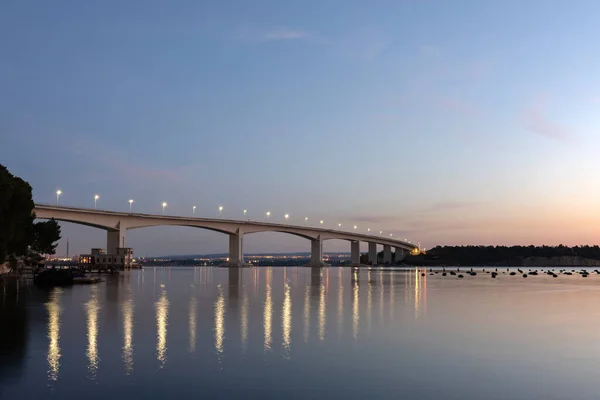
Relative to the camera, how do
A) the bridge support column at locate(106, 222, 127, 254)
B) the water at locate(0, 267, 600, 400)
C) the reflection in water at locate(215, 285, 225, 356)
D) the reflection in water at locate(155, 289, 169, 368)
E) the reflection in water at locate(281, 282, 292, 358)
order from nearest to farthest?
the water at locate(0, 267, 600, 400), the reflection in water at locate(155, 289, 169, 368), the reflection in water at locate(215, 285, 225, 356), the reflection in water at locate(281, 282, 292, 358), the bridge support column at locate(106, 222, 127, 254)

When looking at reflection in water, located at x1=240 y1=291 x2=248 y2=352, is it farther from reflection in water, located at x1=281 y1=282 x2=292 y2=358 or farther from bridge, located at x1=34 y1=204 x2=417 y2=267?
bridge, located at x1=34 y1=204 x2=417 y2=267

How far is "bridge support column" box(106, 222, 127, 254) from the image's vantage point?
14612 centimetres

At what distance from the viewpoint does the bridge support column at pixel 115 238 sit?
146125 millimetres

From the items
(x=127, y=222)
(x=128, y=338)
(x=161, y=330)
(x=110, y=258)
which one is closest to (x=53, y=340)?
(x=128, y=338)

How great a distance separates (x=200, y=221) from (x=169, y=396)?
16321 cm

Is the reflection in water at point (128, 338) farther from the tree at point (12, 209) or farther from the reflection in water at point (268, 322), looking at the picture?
the tree at point (12, 209)

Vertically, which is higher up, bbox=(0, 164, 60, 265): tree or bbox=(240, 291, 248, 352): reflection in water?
bbox=(0, 164, 60, 265): tree

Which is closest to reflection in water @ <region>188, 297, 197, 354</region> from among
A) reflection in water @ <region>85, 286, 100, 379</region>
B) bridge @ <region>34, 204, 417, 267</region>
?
reflection in water @ <region>85, 286, 100, 379</region>

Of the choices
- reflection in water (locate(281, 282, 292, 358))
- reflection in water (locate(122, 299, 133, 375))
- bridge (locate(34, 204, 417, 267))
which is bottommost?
reflection in water (locate(281, 282, 292, 358))

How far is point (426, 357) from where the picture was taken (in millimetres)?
20875

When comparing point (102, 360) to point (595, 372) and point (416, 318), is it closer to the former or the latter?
point (595, 372)

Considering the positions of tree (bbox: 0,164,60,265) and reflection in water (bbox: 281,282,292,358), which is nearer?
reflection in water (bbox: 281,282,292,358)

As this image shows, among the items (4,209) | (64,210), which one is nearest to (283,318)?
(4,209)

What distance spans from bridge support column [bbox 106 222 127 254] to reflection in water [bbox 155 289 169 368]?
109 meters
